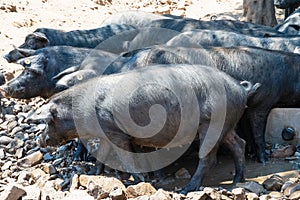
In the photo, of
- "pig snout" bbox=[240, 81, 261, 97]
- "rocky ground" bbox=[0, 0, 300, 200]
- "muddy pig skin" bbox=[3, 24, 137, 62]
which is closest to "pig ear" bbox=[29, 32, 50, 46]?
"muddy pig skin" bbox=[3, 24, 137, 62]

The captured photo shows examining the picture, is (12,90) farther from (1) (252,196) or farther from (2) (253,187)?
(1) (252,196)

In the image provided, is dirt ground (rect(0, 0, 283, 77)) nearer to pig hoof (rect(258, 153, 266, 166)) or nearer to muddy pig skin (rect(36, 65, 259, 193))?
muddy pig skin (rect(36, 65, 259, 193))

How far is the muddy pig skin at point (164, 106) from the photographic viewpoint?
5.11 metres

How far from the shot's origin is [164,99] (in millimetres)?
5125

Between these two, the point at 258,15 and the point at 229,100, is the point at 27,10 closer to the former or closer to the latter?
the point at 258,15

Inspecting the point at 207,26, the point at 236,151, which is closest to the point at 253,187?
the point at 236,151

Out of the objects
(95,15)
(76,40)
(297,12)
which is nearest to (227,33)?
(76,40)

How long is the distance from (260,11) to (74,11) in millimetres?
4145

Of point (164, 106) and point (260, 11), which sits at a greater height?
point (164, 106)

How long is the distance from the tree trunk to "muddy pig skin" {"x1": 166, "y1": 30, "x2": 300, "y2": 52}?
2.58 m

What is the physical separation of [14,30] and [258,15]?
3952 mm

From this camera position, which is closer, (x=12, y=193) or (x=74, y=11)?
(x=12, y=193)

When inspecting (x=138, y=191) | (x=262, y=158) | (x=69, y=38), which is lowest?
(x=262, y=158)

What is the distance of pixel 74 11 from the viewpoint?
1233cm
